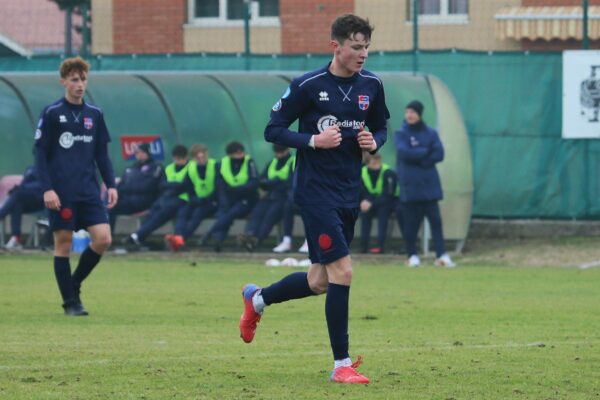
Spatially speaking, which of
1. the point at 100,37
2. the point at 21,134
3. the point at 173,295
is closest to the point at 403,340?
the point at 173,295

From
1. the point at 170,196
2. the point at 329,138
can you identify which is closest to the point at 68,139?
the point at 329,138

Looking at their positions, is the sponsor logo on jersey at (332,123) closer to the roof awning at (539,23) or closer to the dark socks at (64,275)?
the dark socks at (64,275)

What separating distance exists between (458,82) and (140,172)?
4.86m

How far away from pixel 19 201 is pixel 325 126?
13301mm

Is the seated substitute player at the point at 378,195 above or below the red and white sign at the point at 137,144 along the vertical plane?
below

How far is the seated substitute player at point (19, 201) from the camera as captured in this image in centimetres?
2103

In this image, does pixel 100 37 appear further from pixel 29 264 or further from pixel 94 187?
pixel 94 187

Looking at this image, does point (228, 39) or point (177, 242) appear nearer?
point (177, 242)

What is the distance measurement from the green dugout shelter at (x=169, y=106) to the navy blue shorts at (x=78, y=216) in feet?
33.3

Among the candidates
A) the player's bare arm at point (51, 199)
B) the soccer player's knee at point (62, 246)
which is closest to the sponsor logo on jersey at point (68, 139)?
the player's bare arm at point (51, 199)

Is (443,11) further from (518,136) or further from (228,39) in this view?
(228,39)

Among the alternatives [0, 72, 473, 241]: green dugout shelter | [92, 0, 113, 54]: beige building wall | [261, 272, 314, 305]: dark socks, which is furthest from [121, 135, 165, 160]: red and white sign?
[261, 272, 314, 305]: dark socks

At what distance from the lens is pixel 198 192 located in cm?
2130

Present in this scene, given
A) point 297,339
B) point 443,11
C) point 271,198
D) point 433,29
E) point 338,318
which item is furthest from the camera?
point 433,29
